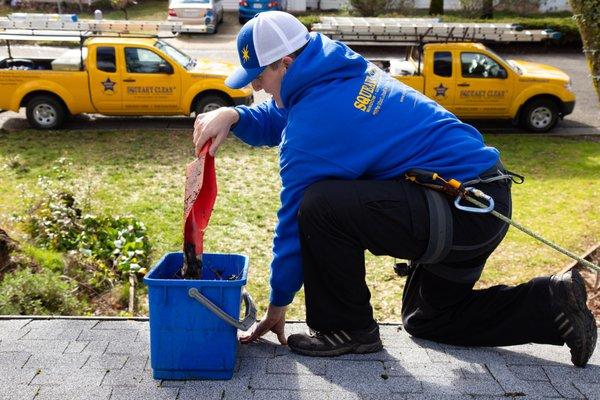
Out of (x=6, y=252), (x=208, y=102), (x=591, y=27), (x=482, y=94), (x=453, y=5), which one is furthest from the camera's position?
(x=453, y=5)

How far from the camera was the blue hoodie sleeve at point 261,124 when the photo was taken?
355 cm

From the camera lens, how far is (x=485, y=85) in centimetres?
1152

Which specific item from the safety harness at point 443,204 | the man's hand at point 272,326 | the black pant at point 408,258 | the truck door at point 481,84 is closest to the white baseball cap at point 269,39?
the black pant at point 408,258

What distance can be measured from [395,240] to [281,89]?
0.87 m

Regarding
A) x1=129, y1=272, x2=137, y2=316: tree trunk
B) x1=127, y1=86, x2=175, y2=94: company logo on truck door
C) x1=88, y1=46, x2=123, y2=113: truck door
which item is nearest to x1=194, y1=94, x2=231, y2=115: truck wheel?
x1=127, y1=86, x2=175, y2=94: company logo on truck door

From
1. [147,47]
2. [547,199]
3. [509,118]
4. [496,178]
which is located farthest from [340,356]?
[509,118]

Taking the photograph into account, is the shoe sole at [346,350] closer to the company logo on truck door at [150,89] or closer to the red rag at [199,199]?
the red rag at [199,199]

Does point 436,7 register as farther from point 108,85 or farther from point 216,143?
point 216,143

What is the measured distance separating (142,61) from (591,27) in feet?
24.9

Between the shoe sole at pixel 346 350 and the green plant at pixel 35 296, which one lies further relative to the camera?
the green plant at pixel 35 296

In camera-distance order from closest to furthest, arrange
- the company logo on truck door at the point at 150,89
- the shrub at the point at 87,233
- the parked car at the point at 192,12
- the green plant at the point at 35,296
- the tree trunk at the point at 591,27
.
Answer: the green plant at the point at 35,296 → the tree trunk at the point at 591,27 → the shrub at the point at 87,233 → the company logo on truck door at the point at 150,89 → the parked car at the point at 192,12

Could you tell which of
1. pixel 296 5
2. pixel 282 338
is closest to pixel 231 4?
pixel 296 5

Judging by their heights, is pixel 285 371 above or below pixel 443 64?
below

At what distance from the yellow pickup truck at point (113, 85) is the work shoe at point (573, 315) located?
8256mm
